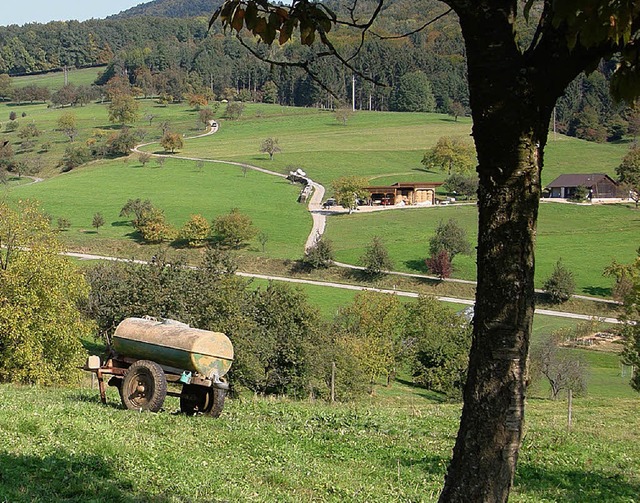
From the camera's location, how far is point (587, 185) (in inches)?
4368

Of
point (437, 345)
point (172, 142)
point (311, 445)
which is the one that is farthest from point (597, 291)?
point (172, 142)

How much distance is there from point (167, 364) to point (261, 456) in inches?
187

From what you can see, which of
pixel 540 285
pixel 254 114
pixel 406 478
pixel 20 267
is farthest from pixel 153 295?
pixel 254 114

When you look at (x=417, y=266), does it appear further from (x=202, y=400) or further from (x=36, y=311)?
(x=202, y=400)

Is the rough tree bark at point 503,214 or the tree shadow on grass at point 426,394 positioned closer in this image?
the rough tree bark at point 503,214

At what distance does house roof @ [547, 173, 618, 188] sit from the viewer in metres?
113

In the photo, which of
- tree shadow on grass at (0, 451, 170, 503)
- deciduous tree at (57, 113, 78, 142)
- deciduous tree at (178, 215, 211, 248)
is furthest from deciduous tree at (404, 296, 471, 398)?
deciduous tree at (57, 113, 78, 142)

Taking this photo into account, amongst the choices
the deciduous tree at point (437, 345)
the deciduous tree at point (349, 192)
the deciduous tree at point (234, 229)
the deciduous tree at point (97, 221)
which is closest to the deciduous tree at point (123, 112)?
the deciduous tree at point (349, 192)

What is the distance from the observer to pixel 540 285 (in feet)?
239

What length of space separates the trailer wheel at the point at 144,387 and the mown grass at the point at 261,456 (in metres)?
0.72

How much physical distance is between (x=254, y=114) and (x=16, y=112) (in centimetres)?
6169

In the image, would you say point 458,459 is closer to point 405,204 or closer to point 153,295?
point 153,295

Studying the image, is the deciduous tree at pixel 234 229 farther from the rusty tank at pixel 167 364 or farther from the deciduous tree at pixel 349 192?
the rusty tank at pixel 167 364

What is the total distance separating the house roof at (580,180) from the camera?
11256cm
